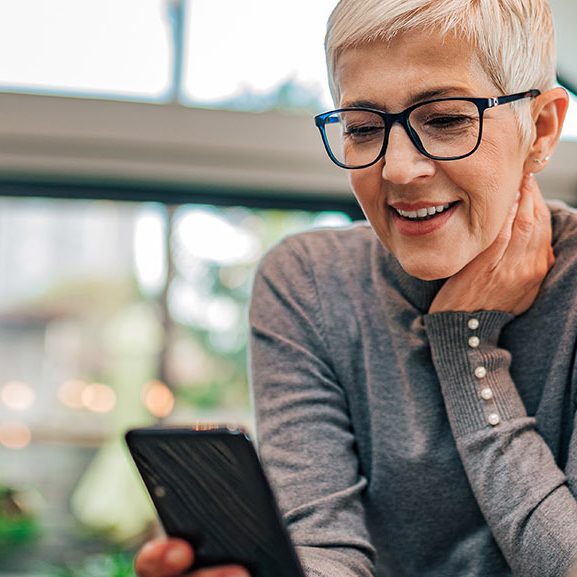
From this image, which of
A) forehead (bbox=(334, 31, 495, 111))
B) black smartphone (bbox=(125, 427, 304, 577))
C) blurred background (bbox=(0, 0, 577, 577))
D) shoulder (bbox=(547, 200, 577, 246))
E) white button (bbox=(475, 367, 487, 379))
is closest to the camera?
black smartphone (bbox=(125, 427, 304, 577))

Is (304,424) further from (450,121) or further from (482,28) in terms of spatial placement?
(482,28)

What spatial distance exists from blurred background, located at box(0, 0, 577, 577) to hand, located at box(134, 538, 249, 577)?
2106 mm

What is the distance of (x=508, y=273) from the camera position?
1.34m

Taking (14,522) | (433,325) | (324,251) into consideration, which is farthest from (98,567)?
(433,325)

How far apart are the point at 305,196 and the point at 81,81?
83 cm

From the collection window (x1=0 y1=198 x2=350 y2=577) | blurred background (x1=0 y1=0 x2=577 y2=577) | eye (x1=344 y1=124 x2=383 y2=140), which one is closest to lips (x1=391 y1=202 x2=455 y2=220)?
eye (x1=344 y1=124 x2=383 y2=140)

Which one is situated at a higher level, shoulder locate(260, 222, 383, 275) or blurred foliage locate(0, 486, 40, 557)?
shoulder locate(260, 222, 383, 275)

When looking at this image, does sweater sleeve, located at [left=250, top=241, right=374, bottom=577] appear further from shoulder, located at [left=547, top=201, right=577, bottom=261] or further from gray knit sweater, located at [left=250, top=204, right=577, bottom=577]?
shoulder, located at [left=547, top=201, right=577, bottom=261]

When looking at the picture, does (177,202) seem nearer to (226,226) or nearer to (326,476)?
(226,226)

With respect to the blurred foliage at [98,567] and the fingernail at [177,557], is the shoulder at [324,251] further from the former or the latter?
the blurred foliage at [98,567]

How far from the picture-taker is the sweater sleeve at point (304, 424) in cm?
125

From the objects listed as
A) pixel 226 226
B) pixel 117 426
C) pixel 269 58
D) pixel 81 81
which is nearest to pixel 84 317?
pixel 117 426

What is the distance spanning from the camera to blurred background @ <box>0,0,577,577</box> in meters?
2.95

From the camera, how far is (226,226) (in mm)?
3117
